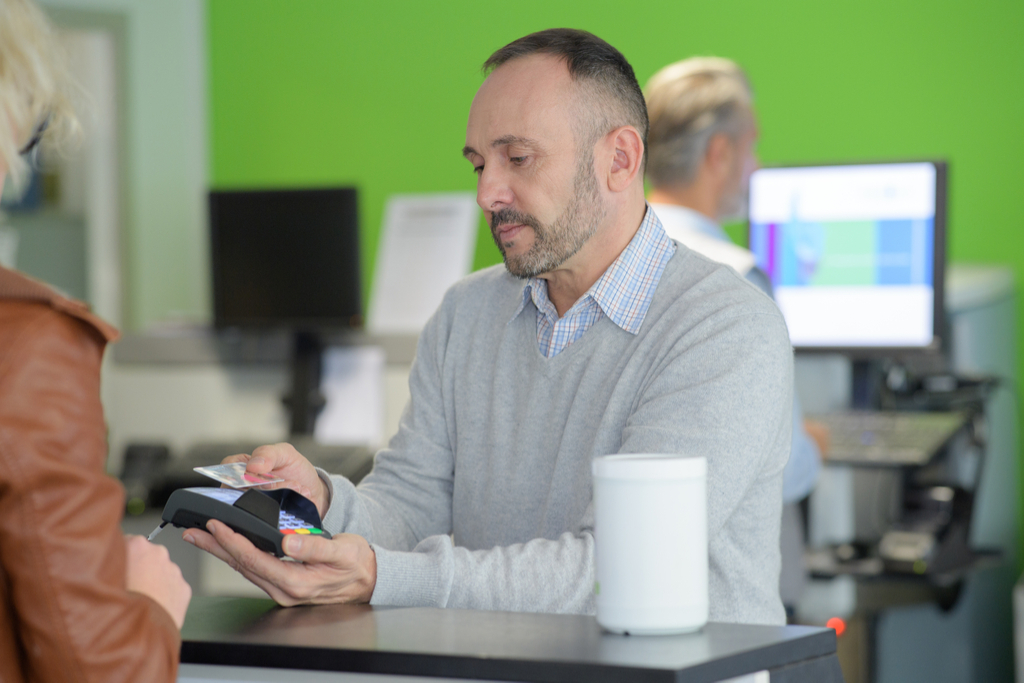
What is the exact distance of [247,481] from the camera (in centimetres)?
123

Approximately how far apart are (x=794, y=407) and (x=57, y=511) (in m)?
1.41

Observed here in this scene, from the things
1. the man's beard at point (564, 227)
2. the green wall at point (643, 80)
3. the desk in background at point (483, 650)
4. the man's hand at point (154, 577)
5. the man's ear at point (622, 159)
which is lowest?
the desk in background at point (483, 650)

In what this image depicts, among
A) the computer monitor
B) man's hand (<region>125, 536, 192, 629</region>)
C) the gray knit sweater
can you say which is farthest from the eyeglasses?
the computer monitor

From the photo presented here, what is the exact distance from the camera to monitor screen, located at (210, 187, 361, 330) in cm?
306

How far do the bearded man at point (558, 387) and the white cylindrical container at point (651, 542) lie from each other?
0.27 meters

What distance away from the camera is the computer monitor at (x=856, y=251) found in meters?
2.55

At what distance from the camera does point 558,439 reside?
145cm

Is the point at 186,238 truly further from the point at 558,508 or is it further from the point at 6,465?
the point at 6,465

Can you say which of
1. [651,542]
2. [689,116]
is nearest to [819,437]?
[689,116]

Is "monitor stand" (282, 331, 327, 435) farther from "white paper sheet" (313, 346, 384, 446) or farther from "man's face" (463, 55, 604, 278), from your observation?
"man's face" (463, 55, 604, 278)

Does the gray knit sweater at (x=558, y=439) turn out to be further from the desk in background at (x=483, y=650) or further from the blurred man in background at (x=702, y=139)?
the blurred man in background at (x=702, y=139)

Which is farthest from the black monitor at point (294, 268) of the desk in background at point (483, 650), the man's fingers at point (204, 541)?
the desk in background at point (483, 650)

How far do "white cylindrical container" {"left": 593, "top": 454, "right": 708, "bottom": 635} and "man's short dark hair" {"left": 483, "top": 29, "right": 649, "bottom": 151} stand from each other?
669 millimetres

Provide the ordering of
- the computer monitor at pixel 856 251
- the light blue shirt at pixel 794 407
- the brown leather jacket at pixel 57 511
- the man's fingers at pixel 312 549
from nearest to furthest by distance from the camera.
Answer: the brown leather jacket at pixel 57 511
the man's fingers at pixel 312 549
the light blue shirt at pixel 794 407
the computer monitor at pixel 856 251
